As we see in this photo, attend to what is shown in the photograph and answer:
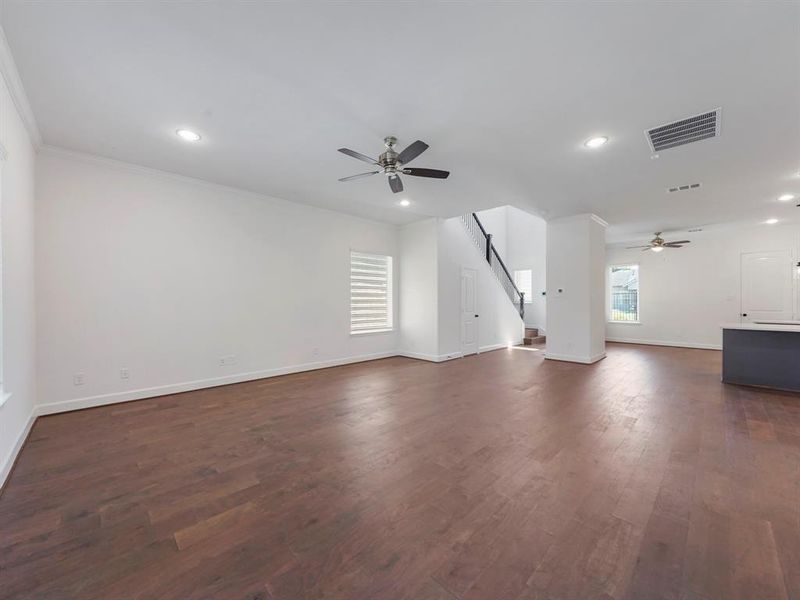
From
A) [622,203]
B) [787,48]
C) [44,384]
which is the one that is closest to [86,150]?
[44,384]

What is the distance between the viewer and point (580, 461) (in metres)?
2.62

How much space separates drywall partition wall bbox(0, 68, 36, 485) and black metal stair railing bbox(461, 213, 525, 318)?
6530 mm

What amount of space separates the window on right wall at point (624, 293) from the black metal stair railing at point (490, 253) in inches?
103

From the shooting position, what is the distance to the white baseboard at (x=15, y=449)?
2344mm

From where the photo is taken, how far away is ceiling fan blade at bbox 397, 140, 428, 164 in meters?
2.80

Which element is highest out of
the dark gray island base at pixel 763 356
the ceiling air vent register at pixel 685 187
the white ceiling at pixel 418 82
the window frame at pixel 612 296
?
the white ceiling at pixel 418 82

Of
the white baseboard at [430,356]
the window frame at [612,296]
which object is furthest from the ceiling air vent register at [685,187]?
the window frame at [612,296]

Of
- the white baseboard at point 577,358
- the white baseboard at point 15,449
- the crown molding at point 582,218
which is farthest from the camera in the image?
the white baseboard at point 577,358

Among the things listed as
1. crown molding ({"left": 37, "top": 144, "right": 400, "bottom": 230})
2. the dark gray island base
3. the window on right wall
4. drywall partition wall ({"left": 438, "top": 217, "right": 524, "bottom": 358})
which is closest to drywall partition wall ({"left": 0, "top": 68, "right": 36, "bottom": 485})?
crown molding ({"left": 37, "top": 144, "right": 400, "bottom": 230})

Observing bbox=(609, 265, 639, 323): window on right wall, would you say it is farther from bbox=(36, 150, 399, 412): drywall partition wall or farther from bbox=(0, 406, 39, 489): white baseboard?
bbox=(0, 406, 39, 489): white baseboard

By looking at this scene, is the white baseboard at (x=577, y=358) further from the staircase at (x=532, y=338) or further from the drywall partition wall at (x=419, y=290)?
the drywall partition wall at (x=419, y=290)

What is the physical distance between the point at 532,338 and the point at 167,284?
330 inches

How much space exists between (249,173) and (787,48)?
5.00 m

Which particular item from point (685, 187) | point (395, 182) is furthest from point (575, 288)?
point (395, 182)
